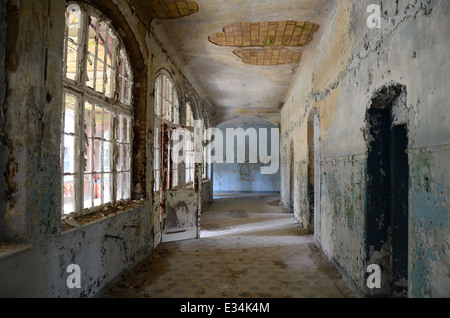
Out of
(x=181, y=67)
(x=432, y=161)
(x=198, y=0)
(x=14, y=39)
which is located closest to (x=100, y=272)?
(x=14, y=39)

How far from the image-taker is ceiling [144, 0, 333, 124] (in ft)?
13.8

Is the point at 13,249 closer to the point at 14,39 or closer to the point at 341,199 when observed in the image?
the point at 14,39

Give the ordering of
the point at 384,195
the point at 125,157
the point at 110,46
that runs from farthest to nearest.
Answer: the point at 125,157
the point at 110,46
the point at 384,195

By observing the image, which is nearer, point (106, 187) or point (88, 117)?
point (88, 117)

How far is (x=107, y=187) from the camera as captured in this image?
3.78m

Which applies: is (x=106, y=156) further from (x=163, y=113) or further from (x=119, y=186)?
(x=163, y=113)

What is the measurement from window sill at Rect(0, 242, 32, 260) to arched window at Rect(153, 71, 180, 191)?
304 cm

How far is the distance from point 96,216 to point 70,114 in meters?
1.11

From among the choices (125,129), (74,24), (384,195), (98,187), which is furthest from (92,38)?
(384,195)

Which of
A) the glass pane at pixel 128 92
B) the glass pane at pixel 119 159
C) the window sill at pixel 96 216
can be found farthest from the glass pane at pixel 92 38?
the window sill at pixel 96 216

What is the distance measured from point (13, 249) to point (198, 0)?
11.6 feet

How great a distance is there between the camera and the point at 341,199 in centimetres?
376

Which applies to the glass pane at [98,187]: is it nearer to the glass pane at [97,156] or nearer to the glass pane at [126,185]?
the glass pane at [97,156]

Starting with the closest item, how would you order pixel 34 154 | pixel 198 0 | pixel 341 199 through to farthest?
1. pixel 34 154
2. pixel 341 199
3. pixel 198 0
